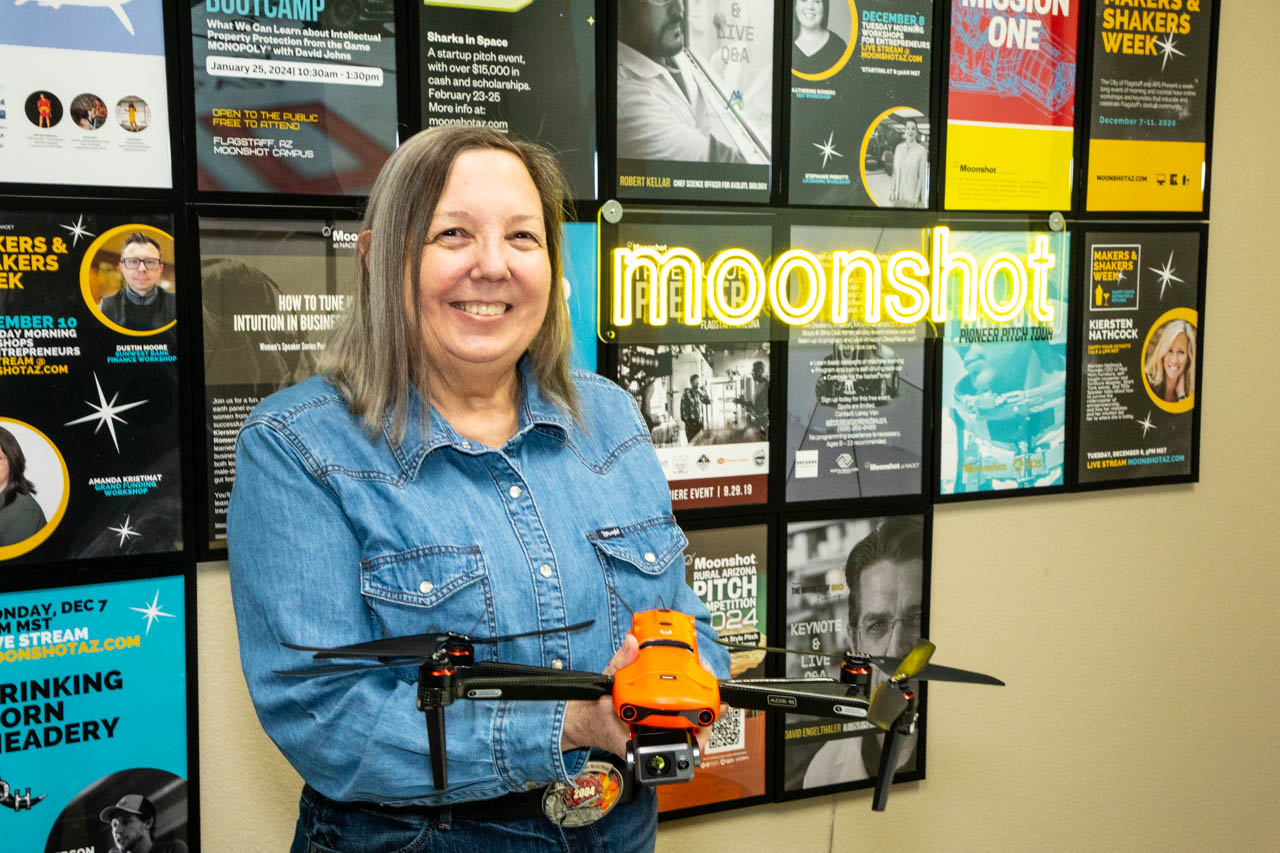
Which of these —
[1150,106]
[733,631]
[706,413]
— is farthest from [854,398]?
[1150,106]

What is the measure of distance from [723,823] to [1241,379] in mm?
1828

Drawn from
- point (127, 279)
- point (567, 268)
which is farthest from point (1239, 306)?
point (127, 279)

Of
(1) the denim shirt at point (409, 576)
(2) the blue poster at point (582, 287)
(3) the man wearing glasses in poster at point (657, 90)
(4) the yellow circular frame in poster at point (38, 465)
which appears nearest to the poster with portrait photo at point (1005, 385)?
(3) the man wearing glasses in poster at point (657, 90)

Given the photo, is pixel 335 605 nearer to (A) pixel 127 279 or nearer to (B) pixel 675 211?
(A) pixel 127 279

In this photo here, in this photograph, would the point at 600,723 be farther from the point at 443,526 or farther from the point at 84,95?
the point at 84,95

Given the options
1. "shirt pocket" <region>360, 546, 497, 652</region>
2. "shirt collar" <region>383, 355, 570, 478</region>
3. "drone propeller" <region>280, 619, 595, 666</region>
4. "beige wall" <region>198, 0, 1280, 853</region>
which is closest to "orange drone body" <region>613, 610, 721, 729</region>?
"drone propeller" <region>280, 619, 595, 666</region>

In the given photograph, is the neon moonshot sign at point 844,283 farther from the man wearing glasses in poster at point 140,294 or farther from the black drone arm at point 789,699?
the black drone arm at point 789,699

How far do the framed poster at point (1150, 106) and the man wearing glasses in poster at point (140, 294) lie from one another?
213 cm

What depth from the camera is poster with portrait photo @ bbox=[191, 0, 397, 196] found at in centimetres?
194

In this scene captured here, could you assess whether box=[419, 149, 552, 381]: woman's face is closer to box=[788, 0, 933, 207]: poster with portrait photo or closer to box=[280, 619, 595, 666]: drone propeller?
box=[280, 619, 595, 666]: drone propeller

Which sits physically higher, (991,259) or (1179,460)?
(991,259)

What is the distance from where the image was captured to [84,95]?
73.5 inches

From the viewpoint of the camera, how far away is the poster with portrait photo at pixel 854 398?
2473mm

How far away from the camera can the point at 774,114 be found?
2377mm
